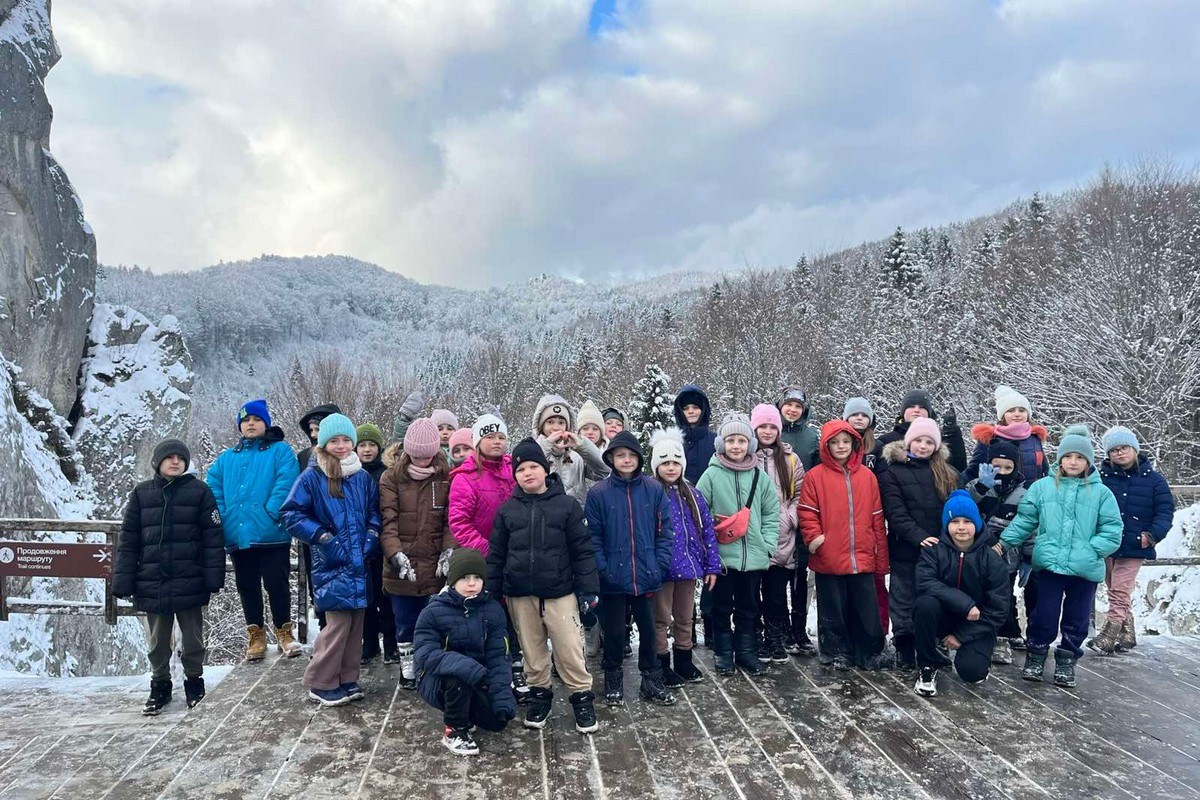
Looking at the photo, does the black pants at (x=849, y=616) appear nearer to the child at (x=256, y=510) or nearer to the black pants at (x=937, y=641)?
the black pants at (x=937, y=641)

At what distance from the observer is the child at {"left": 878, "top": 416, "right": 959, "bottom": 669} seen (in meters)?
5.26

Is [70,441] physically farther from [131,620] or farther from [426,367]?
[426,367]

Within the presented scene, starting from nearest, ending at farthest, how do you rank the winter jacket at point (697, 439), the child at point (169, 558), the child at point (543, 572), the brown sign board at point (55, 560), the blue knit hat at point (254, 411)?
the child at point (543, 572) → the child at point (169, 558) → the blue knit hat at point (254, 411) → the winter jacket at point (697, 439) → the brown sign board at point (55, 560)

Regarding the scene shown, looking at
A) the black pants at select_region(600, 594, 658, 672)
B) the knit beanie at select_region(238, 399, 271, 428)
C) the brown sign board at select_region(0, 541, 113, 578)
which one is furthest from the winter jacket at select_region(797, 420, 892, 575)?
the brown sign board at select_region(0, 541, 113, 578)

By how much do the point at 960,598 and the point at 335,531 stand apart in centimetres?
422

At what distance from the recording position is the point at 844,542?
529 cm

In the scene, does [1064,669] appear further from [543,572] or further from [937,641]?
[543,572]

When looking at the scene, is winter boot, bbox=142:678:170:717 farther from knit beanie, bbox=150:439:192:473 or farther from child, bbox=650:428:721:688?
child, bbox=650:428:721:688

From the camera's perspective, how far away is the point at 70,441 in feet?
53.4

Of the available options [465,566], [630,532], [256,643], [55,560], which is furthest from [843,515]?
[55,560]

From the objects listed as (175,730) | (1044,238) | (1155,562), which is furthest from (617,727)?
(1044,238)

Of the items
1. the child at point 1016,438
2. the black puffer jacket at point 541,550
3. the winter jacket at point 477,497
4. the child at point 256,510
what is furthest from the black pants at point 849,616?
the child at point 256,510

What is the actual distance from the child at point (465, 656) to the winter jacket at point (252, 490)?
69.2 inches

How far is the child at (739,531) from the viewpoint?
5227 millimetres
